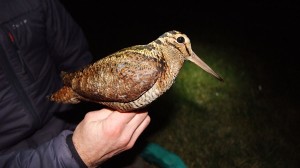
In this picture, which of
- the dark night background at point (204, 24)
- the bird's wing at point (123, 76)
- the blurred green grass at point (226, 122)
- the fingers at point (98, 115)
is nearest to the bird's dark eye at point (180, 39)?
the bird's wing at point (123, 76)

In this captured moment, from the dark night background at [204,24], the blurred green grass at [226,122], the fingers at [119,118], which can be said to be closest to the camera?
the fingers at [119,118]

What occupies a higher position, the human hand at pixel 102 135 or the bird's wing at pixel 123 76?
the bird's wing at pixel 123 76

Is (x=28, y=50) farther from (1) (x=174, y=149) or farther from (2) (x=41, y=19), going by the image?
(1) (x=174, y=149)

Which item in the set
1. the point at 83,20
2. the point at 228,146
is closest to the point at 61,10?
the point at 228,146

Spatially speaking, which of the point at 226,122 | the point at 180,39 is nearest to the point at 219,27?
the point at 226,122

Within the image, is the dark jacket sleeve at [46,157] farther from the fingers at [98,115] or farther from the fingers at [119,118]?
the fingers at [119,118]
